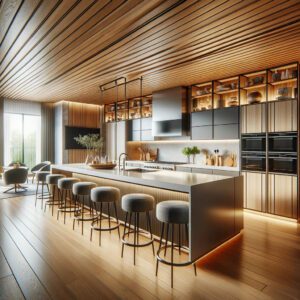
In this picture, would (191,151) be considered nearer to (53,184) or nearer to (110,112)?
(53,184)

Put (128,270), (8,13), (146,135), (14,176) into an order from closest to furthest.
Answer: (128,270)
(8,13)
(14,176)
(146,135)

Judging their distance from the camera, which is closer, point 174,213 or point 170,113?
point 174,213

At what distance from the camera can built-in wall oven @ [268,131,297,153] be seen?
Answer: 441cm

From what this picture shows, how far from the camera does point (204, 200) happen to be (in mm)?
2830

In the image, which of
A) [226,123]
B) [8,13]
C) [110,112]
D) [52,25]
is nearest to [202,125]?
[226,123]

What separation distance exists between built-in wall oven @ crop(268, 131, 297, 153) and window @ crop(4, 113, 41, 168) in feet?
25.1

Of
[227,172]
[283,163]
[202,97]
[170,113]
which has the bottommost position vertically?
[227,172]

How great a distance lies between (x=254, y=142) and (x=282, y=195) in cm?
113

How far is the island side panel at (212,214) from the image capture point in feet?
8.86

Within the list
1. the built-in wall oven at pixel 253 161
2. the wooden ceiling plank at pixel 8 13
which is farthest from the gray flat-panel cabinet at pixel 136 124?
the wooden ceiling plank at pixel 8 13

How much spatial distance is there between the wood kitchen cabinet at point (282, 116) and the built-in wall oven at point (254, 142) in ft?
0.82

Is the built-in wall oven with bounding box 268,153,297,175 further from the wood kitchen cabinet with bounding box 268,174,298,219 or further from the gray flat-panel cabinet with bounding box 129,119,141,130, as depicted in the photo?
the gray flat-panel cabinet with bounding box 129,119,141,130

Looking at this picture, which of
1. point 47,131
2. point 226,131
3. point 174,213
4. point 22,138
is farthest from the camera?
point 47,131

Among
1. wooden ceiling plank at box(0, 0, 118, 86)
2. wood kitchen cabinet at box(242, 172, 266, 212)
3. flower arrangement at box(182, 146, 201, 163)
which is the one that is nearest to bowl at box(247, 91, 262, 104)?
wood kitchen cabinet at box(242, 172, 266, 212)
